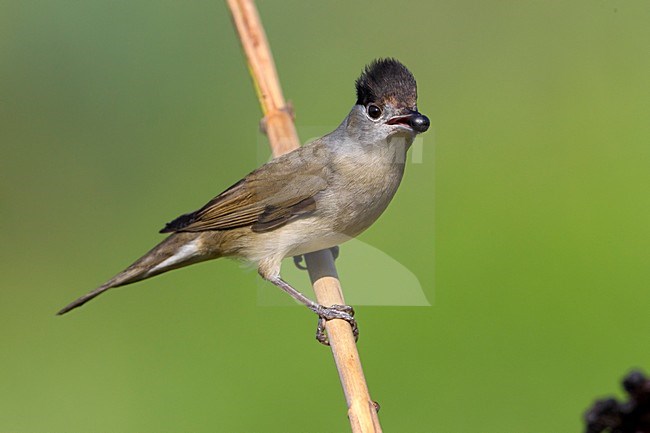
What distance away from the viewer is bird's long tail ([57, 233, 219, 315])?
8.44ft

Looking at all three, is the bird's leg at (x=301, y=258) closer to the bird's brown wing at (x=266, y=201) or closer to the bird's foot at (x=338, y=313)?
the bird's brown wing at (x=266, y=201)

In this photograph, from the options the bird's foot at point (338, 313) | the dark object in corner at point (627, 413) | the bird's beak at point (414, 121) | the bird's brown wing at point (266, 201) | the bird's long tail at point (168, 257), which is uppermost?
the bird's brown wing at point (266, 201)

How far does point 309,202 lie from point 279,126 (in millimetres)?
330

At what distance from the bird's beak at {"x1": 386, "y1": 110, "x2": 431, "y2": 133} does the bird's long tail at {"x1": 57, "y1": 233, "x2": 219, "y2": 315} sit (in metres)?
0.78

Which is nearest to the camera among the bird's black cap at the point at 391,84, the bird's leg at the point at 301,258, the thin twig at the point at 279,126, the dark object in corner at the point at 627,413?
the dark object in corner at the point at 627,413

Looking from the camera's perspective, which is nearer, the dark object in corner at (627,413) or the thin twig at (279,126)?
the dark object in corner at (627,413)

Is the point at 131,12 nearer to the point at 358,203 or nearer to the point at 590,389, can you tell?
the point at 358,203

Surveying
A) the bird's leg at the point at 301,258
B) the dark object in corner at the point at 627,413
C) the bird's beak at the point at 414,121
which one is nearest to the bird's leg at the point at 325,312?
the bird's leg at the point at 301,258

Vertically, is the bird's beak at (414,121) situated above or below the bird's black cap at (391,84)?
below

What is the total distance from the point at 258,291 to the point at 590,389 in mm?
1155

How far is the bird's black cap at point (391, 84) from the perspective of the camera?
2238 mm

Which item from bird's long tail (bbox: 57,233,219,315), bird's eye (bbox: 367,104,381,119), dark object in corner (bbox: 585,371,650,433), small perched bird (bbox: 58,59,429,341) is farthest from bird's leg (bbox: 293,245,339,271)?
dark object in corner (bbox: 585,371,650,433)

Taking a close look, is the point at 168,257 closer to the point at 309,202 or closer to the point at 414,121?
the point at 309,202

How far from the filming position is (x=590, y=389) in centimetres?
268
